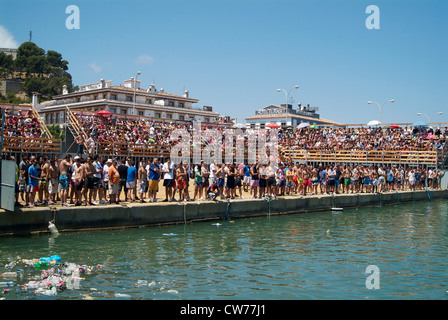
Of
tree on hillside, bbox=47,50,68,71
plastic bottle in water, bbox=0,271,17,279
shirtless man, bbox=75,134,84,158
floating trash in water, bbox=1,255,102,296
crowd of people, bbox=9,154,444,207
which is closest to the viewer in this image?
floating trash in water, bbox=1,255,102,296

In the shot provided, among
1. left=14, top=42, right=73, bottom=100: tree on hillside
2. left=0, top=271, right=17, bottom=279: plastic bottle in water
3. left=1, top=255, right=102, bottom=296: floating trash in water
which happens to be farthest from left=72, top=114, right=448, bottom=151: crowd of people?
left=14, top=42, right=73, bottom=100: tree on hillside

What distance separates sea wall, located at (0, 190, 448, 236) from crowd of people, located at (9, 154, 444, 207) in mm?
812

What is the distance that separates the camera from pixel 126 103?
66625 millimetres

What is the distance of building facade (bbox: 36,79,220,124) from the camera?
66.8 meters

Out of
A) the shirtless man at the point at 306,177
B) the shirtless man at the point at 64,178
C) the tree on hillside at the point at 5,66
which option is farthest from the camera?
the tree on hillside at the point at 5,66

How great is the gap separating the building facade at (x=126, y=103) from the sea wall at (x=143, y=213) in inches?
1755

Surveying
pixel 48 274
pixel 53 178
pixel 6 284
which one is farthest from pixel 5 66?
pixel 6 284

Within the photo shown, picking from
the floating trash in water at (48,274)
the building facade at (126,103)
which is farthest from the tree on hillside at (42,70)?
the floating trash in water at (48,274)

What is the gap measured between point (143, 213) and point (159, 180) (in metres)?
2.91

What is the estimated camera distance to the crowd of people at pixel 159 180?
15.8 m

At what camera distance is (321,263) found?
39.3 ft

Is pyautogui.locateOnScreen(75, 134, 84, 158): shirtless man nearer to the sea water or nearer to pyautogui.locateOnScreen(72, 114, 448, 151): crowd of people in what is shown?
pyautogui.locateOnScreen(72, 114, 448, 151): crowd of people

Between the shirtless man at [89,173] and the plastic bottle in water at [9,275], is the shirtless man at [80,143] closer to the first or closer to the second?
the shirtless man at [89,173]
